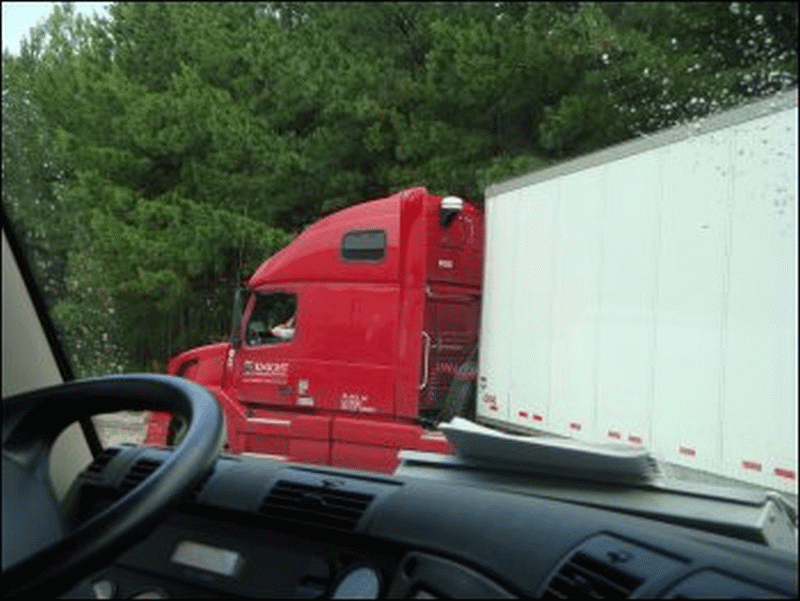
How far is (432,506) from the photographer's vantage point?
2430 mm

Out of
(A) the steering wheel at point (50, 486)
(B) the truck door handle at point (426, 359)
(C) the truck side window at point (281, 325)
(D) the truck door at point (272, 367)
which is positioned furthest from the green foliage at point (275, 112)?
(B) the truck door handle at point (426, 359)

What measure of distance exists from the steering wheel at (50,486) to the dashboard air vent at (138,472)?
0.92 ft

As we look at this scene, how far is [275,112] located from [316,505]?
2.91ft

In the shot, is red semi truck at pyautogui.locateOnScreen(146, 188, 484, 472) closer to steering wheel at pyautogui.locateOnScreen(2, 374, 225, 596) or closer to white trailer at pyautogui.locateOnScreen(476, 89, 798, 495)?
white trailer at pyautogui.locateOnScreen(476, 89, 798, 495)

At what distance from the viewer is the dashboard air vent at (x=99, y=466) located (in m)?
2.91

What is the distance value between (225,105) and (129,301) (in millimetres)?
Result: 551

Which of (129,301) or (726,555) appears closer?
(726,555)

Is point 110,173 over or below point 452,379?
over

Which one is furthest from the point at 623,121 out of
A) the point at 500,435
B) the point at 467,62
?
the point at 500,435

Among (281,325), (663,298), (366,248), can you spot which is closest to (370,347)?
(366,248)

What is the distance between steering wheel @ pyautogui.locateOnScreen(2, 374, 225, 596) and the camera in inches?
80.9

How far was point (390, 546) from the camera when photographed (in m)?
2.36

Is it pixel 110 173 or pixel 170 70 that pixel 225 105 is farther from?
pixel 110 173

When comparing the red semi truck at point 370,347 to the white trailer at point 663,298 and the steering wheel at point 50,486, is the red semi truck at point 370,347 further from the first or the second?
the steering wheel at point 50,486
